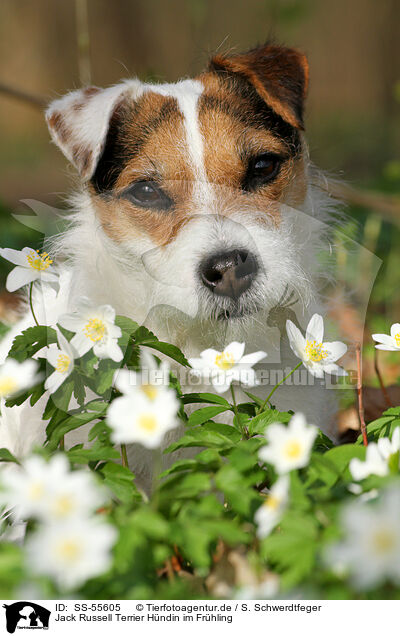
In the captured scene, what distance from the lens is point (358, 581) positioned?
3.00 ft

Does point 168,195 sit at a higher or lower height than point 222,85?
lower

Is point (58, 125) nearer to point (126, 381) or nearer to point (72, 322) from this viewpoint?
point (72, 322)

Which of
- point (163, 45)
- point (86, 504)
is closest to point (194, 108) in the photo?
point (86, 504)

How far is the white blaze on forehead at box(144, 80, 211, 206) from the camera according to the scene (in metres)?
2.09

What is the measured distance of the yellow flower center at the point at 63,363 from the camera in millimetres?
1479

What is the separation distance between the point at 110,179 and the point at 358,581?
169cm

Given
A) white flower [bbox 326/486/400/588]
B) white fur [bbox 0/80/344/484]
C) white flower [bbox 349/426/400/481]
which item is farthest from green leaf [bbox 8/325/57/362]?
white flower [bbox 326/486/400/588]

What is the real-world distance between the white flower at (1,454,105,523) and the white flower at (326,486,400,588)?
0.38 meters

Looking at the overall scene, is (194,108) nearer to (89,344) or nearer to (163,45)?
(89,344)

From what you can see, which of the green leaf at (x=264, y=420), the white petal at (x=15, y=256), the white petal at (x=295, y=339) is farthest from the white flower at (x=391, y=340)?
the white petal at (x=15, y=256)

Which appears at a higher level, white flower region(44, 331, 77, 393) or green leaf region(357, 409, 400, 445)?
white flower region(44, 331, 77, 393)

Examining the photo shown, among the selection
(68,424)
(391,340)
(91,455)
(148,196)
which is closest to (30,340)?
(68,424)

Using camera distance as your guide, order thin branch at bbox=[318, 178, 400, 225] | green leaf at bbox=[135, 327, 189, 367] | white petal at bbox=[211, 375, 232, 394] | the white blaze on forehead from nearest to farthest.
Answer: white petal at bbox=[211, 375, 232, 394], green leaf at bbox=[135, 327, 189, 367], the white blaze on forehead, thin branch at bbox=[318, 178, 400, 225]

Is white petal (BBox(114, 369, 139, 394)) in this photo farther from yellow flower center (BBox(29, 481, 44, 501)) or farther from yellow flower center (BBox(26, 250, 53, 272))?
yellow flower center (BBox(26, 250, 53, 272))
